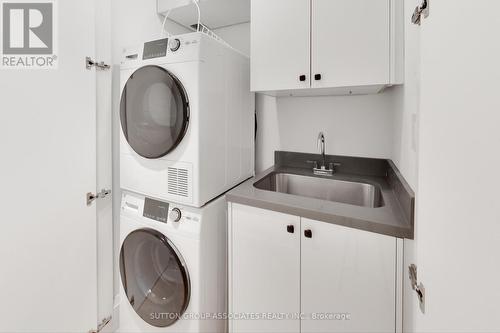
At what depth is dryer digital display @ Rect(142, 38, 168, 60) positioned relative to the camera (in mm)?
1455

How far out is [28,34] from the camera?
1.38 metres

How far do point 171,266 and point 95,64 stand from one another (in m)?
1.40

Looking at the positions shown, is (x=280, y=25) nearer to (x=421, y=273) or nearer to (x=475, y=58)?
(x=475, y=58)

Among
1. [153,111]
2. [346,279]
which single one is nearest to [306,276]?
[346,279]

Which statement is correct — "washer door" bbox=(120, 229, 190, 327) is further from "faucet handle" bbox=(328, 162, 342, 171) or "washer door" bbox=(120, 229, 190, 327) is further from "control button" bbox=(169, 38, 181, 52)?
"faucet handle" bbox=(328, 162, 342, 171)

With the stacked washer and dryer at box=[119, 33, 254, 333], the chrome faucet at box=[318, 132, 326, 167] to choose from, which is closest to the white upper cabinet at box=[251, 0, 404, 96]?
the stacked washer and dryer at box=[119, 33, 254, 333]

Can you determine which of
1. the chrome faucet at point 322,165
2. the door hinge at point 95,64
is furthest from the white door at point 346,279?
the door hinge at point 95,64

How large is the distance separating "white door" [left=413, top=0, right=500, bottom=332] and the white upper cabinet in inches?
27.6

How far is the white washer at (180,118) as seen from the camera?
4.54 feet

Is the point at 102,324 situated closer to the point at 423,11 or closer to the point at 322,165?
the point at 322,165

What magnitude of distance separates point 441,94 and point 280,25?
49.5 inches

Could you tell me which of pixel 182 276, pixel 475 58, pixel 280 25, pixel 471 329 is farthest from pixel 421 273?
pixel 280 25

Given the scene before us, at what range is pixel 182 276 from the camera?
4.80 feet

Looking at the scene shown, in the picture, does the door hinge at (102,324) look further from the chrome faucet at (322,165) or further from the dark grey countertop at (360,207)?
the chrome faucet at (322,165)
